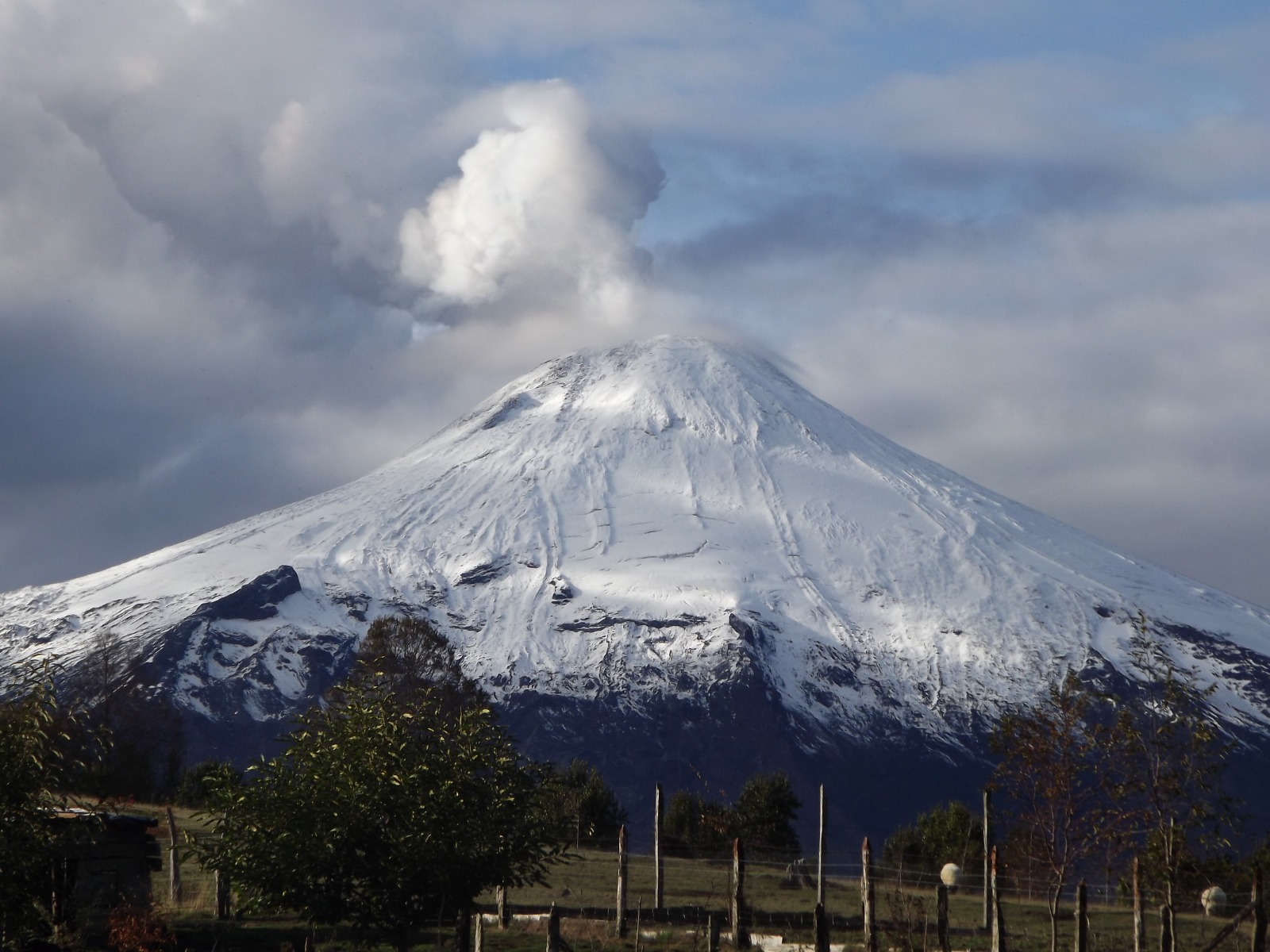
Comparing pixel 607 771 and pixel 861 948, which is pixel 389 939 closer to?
pixel 861 948

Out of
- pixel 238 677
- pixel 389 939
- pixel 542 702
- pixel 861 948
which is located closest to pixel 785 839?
pixel 861 948

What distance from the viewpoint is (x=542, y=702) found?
184m

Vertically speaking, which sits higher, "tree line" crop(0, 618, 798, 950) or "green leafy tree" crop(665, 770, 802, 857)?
"tree line" crop(0, 618, 798, 950)

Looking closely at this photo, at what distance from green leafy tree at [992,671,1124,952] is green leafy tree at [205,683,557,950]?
13073 mm

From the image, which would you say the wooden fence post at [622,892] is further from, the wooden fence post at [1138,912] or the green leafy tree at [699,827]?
the green leafy tree at [699,827]

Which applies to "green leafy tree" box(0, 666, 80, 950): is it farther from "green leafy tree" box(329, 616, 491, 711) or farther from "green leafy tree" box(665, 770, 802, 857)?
"green leafy tree" box(329, 616, 491, 711)

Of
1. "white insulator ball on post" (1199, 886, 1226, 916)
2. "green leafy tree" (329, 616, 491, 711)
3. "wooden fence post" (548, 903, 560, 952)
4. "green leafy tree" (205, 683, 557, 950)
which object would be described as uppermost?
"green leafy tree" (329, 616, 491, 711)

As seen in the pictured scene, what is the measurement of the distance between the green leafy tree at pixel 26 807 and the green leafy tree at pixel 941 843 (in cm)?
3071

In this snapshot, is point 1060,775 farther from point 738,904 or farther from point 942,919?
point 942,919

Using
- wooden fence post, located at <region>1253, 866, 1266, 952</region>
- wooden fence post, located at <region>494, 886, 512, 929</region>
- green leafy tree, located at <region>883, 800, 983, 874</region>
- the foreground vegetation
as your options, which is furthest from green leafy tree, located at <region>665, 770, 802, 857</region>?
wooden fence post, located at <region>1253, 866, 1266, 952</region>

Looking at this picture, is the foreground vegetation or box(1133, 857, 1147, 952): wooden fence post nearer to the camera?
the foreground vegetation

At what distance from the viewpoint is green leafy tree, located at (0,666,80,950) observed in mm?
19375

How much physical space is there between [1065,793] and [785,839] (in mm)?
31652

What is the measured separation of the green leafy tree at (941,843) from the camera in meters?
47.7
